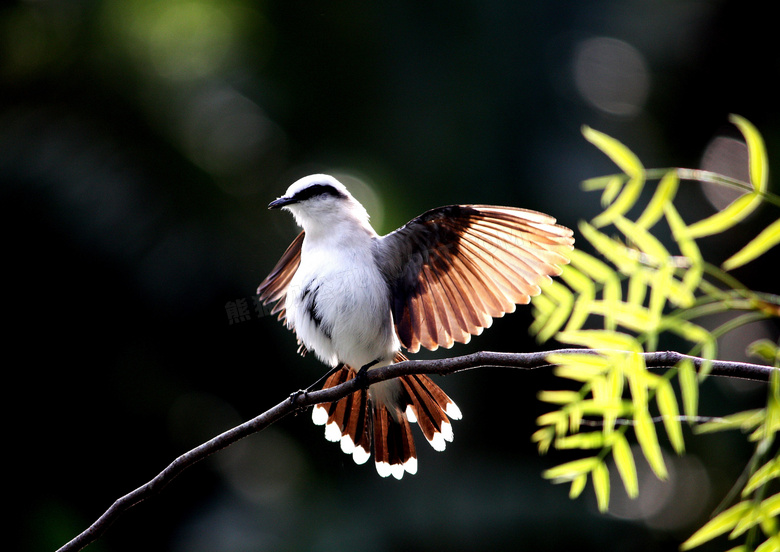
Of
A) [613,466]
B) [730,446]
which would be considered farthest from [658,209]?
[730,446]

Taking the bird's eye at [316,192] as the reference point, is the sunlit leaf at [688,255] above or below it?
below

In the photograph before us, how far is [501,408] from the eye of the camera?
7.57 m

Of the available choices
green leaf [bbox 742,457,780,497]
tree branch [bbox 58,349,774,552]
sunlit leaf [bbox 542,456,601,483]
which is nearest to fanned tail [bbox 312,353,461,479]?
tree branch [bbox 58,349,774,552]

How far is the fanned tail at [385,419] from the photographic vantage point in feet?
12.5

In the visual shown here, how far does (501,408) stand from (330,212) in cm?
429

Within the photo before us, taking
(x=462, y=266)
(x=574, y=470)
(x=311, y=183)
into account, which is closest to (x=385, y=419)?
(x=462, y=266)

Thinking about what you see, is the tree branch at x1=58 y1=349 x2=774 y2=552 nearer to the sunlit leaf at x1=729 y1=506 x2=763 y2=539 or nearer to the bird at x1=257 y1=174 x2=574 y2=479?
the sunlit leaf at x1=729 y1=506 x2=763 y2=539

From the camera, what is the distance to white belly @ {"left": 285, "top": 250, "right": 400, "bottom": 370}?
3.51m

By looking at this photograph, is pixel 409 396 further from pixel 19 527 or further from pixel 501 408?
pixel 19 527

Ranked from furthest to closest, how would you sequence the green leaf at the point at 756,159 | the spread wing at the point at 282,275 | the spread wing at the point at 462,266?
the spread wing at the point at 282,275, the spread wing at the point at 462,266, the green leaf at the point at 756,159

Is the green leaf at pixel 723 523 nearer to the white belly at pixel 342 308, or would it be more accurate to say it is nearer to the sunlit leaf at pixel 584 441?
the sunlit leaf at pixel 584 441

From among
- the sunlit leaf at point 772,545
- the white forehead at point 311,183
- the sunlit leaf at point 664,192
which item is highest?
the white forehead at point 311,183

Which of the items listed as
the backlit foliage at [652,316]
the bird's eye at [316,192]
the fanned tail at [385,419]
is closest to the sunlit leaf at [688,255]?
the backlit foliage at [652,316]

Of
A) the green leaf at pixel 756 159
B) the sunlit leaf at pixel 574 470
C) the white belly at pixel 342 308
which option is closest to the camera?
the green leaf at pixel 756 159
